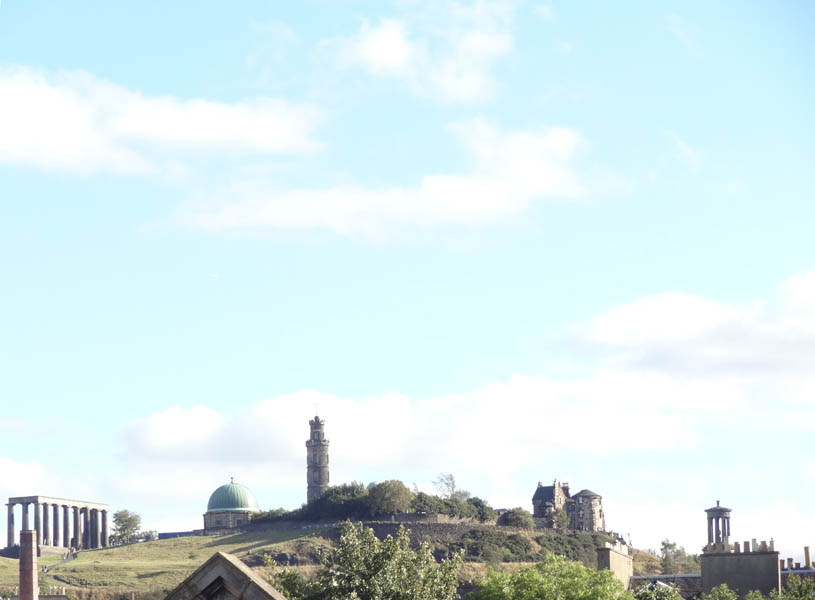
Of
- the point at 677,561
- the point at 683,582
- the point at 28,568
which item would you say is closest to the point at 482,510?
the point at 677,561

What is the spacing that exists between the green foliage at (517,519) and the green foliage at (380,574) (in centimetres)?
13925

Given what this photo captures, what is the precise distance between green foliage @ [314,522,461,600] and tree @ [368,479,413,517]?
435 feet

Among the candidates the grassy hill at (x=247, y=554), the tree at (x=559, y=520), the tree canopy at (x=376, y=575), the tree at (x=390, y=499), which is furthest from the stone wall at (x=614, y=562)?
the tree at (x=559, y=520)

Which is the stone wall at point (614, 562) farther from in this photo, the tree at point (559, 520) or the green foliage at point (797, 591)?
the tree at point (559, 520)

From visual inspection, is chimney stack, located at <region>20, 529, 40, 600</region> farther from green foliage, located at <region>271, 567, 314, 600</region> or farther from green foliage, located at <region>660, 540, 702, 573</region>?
green foliage, located at <region>660, 540, 702, 573</region>

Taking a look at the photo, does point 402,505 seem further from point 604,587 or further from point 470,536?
point 604,587

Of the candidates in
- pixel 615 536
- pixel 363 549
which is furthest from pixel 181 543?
pixel 363 549

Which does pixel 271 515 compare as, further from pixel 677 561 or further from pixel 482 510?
pixel 677 561

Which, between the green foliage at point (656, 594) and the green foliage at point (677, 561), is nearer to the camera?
the green foliage at point (656, 594)

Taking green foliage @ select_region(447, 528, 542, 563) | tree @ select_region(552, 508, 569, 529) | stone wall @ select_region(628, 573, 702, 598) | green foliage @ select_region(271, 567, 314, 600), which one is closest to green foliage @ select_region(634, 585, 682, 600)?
green foliage @ select_region(271, 567, 314, 600)

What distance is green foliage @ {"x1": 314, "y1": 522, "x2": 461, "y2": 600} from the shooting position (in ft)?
112

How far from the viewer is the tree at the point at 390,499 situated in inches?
6649

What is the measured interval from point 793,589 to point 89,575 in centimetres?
9734

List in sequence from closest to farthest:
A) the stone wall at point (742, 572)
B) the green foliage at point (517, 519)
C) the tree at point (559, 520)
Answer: the stone wall at point (742, 572) → the green foliage at point (517, 519) → the tree at point (559, 520)
